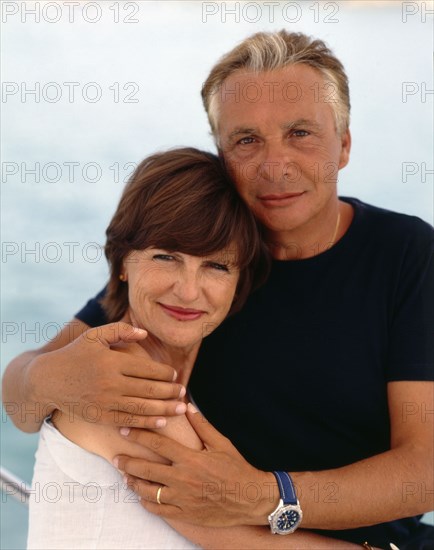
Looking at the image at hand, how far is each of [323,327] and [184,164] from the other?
0.54 metres

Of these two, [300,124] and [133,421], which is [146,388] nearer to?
[133,421]

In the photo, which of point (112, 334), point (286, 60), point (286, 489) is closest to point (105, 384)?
point (112, 334)

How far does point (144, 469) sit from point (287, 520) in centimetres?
32

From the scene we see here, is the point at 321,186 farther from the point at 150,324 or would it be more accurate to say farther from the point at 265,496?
the point at 265,496

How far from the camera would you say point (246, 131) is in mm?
1964

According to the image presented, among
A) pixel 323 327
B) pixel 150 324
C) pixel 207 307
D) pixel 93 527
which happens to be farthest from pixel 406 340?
pixel 93 527

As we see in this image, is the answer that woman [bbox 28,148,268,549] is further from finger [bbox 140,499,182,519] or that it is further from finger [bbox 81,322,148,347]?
finger [bbox 81,322,148,347]

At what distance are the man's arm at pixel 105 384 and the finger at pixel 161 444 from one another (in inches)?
1.3

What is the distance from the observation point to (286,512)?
157 cm

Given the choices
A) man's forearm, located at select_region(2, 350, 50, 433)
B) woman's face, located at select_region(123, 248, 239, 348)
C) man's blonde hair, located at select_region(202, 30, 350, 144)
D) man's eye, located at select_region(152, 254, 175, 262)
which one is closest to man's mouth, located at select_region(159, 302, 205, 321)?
woman's face, located at select_region(123, 248, 239, 348)

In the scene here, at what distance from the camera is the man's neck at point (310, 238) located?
2002mm

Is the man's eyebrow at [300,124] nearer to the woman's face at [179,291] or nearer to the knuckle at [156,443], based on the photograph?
the woman's face at [179,291]

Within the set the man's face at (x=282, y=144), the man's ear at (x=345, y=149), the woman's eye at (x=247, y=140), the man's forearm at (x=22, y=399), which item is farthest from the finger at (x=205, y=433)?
the man's ear at (x=345, y=149)

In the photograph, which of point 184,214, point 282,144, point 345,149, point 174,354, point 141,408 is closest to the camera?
point 141,408
